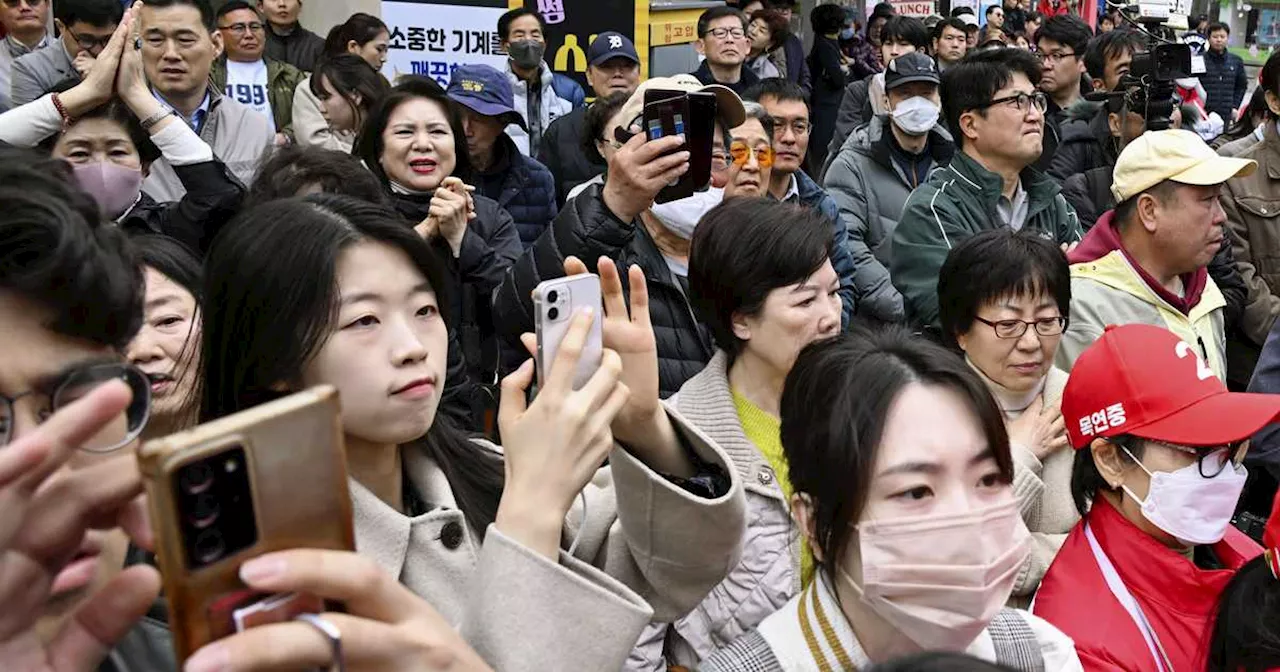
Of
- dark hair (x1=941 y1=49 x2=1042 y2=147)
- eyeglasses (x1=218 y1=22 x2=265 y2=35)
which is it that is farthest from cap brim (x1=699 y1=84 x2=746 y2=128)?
eyeglasses (x1=218 y1=22 x2=265 y2=35)

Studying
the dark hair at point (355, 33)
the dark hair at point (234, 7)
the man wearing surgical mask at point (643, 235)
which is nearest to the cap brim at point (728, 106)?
the man wearing surgical mask at point (643, 235)

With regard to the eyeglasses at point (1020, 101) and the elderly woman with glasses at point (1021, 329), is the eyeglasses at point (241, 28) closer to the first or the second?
the eyeglasses at point (1020, 101)

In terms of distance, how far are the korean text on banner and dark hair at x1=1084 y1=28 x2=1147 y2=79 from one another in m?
3.61

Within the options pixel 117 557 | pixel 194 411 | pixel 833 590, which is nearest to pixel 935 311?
pixel 833 590

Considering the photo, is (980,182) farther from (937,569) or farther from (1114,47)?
(1114,47)

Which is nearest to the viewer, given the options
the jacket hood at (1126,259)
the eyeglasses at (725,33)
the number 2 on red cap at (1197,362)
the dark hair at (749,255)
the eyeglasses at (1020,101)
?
the number 2 on red cap at (1197,362)

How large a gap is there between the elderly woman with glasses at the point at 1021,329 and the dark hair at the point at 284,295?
1602 mm

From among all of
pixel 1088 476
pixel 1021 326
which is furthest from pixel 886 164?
pixel 1088 476

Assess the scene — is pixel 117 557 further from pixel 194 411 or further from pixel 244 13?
pixel 244 13

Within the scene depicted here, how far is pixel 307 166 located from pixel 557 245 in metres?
0.91

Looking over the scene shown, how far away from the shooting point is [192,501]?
874mm

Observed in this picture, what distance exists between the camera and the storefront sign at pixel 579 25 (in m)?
8.06

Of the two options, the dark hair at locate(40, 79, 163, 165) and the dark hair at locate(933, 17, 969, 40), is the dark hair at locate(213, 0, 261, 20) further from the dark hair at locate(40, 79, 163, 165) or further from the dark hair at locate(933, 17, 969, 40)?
the dark hair at locate(933, 17, 969, 40)

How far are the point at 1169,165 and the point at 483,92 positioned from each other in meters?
2.74
